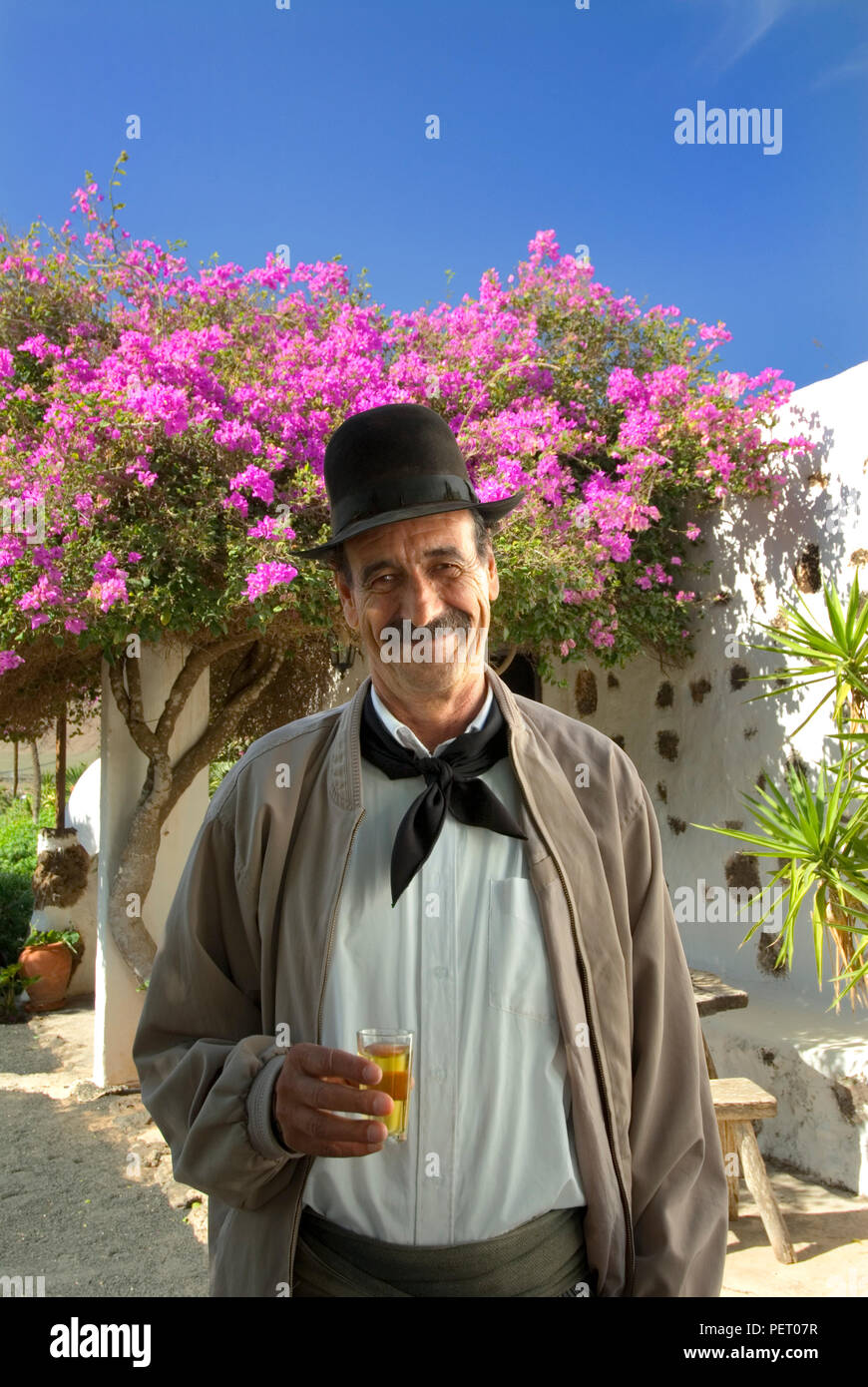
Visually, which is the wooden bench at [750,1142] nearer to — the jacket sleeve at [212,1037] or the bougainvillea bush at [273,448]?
the bougainvillea bush at [273,448]

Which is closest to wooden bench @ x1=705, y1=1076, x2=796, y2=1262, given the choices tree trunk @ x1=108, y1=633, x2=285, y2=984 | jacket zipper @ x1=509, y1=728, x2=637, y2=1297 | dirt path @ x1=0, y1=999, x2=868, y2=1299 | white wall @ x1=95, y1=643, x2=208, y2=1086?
dirt path @ x1=0, y1=999, x2=868, y2=1299

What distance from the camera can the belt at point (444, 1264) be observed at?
1.49 meters

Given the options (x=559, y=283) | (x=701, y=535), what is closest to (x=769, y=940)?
(x=701, y=535)

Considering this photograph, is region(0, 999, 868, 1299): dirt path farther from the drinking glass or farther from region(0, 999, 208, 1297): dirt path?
the drinking glass

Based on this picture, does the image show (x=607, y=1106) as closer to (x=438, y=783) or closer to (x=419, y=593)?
(x=438, y=783)

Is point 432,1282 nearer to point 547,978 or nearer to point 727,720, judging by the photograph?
point 547,978

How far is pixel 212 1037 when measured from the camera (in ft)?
5.49

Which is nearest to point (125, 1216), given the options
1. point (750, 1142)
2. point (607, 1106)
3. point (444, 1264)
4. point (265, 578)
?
point (750, 1142)

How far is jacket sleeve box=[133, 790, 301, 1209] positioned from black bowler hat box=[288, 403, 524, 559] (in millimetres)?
523

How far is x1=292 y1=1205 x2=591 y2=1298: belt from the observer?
4.88 ft

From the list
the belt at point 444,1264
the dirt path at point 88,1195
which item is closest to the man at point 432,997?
the belt at point 444,1264

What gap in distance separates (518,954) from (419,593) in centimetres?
60

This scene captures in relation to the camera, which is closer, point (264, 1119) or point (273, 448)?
point (264, 1119)
